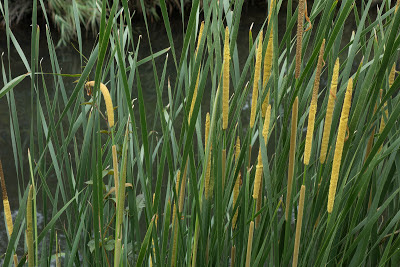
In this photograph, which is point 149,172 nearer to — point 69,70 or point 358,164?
point 358,164

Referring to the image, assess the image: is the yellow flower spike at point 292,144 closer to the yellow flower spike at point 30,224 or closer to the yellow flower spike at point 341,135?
the yellow flower spike at point 341,135

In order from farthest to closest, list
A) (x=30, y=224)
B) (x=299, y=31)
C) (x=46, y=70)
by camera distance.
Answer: (x=46, y=70)
(x=30, y=224)
(x=299, y=31)

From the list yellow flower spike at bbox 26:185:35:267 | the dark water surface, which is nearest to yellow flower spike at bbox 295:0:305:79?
yellow flower spike at bbox 26:185:35:267

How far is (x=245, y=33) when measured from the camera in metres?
4.68

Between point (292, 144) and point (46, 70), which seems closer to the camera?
point (292, 144)

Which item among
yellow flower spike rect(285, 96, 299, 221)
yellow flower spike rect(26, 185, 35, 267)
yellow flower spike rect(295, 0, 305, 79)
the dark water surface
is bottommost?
the dark water surface

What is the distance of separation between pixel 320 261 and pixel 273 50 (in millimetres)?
208

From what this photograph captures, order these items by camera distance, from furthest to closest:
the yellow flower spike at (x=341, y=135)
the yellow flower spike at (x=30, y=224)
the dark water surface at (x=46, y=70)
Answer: the dark water surface at (x=46, y=70), the yellow flower spike at (x=30, y=224), the yellow flower spike at (x=341, y=135)

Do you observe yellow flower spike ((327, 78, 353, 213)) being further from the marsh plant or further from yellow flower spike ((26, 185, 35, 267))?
yellow flower spike ((26, 185, 35, 267))

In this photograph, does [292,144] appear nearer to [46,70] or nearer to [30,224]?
[30,224]

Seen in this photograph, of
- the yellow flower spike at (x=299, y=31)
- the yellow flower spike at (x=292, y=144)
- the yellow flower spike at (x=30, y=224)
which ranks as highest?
the yellow flower spike at (x=299, y=31)

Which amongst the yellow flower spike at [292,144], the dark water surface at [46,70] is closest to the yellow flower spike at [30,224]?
the yellow flower spike at [292,144]

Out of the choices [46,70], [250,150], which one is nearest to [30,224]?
[250,150]

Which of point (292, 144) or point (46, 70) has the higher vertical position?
point (292, 144)
